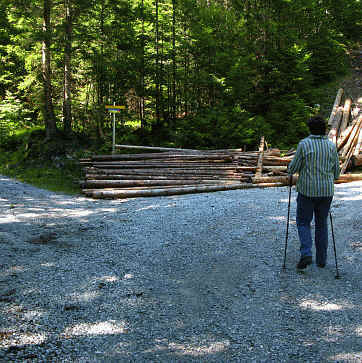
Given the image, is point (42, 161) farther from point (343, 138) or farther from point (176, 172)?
point (343, 138)

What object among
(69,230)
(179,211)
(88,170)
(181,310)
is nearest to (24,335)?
(181,310)

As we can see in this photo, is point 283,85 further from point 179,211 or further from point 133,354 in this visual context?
point 133,354

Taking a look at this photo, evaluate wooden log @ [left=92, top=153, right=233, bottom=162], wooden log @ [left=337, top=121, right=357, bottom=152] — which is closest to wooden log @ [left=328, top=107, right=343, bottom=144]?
wooden log @ [left=337, top=121, right=357, bottom=152]

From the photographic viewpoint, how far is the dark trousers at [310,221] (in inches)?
187

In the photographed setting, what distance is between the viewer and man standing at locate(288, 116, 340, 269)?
4.67 m

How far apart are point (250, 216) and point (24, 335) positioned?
197 inches

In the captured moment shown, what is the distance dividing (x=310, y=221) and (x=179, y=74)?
644 inches

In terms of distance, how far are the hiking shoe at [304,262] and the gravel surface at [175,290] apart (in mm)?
102

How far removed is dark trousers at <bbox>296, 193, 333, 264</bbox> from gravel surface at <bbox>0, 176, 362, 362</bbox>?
33 cm

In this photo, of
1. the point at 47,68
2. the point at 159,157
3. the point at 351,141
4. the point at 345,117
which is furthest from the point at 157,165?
the point at 345,117

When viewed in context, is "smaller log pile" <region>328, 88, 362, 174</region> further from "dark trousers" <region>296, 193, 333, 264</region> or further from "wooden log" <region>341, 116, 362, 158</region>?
"dark trousers" <region>296, 193, 333, 264</region>

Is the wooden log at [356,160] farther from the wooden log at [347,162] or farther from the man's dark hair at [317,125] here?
the man's dark hair at [317,125]

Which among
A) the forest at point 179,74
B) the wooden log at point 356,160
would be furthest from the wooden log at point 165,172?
the forest at point 179,74

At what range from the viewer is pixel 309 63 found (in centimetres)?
2339
